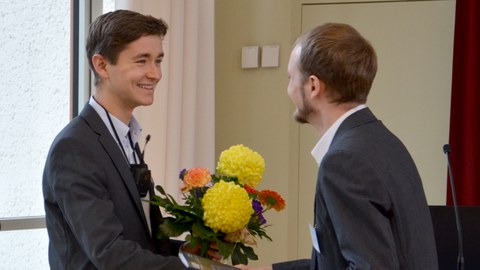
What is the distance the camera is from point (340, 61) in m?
1.83

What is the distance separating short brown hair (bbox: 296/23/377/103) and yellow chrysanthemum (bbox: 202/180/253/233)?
0.42m

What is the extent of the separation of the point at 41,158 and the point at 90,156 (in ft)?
6.94

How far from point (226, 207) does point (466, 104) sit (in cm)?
309

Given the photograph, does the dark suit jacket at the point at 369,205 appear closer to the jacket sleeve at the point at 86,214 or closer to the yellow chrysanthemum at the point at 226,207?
the yellow chrysanthemum at the point at 226,207

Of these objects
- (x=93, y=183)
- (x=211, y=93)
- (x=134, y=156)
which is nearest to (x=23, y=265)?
(x=211, y=93)

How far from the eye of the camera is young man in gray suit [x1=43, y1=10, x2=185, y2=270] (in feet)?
6.57

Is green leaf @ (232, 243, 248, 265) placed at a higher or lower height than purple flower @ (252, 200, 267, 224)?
lower

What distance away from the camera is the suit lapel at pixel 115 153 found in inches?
84.6

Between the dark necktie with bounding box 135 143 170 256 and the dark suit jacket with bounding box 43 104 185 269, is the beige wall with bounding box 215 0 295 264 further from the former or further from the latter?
the dark suit jacket with bounding box 43 104 185 269

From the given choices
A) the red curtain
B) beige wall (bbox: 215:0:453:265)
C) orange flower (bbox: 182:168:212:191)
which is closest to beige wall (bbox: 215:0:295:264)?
beige wall (bbox: 215:0:453:265)

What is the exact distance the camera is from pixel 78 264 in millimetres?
2086

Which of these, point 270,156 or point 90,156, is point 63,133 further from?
point 270,156

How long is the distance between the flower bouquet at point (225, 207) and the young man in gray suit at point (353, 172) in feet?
0.96

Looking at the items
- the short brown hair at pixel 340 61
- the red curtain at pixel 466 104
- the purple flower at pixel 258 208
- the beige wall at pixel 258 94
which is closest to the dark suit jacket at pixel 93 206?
the purple flower at pixel 258 208
